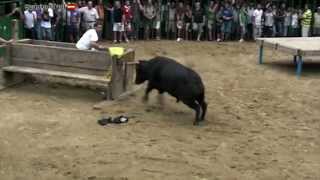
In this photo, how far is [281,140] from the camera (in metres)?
9.84

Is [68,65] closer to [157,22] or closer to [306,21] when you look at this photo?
[157,22]

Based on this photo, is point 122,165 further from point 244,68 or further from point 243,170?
point 244,68

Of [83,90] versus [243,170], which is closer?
[243,170]

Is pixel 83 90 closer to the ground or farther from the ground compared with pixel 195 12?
closer to the ground

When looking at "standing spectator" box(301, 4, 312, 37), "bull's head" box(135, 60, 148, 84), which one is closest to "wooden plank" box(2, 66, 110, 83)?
"bull's head" box(135, 60, 148, 84)

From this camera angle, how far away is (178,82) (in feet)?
34.9

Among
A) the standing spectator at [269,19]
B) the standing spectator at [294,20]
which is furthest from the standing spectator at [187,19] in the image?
the standing spectator at [294,20]

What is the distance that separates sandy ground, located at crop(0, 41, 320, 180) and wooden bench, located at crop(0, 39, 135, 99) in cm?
35

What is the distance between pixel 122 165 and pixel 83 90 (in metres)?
4.61

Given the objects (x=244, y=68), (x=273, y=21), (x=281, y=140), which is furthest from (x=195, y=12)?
(x=281, y=140)

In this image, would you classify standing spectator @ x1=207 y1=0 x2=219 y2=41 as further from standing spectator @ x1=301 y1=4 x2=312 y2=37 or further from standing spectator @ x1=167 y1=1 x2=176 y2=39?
standing spectator @ x1=301 y1=4 x2=312 y2=37

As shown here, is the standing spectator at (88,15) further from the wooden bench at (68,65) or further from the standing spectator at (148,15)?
the wooden bench at (68,65)

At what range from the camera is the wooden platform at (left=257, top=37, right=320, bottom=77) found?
48.4ft

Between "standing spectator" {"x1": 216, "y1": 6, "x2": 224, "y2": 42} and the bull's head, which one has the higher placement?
"standing spectator" {"x1": 216, "y1": 6, "x2": 224, "y2": 42}
